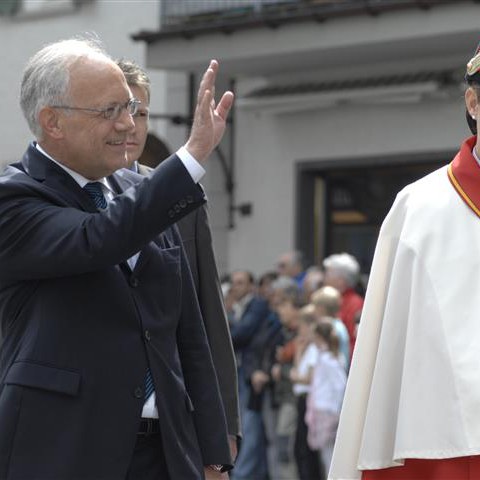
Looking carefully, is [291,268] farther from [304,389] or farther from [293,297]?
[304,389]

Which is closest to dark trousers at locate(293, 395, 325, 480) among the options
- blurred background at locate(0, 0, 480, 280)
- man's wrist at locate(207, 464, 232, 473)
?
blurred background at locate(0, 0, 480, 280)

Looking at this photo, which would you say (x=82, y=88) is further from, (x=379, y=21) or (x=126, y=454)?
(x=379, y=21)

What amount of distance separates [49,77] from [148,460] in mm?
1050

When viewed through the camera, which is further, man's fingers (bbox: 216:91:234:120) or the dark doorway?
the dark doorway

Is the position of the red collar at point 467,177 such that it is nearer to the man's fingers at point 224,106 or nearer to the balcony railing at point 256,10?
the man's fingers at point 224,106

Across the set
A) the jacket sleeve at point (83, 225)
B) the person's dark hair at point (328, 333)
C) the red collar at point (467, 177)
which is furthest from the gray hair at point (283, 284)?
the jacket sleeve at point (83, 225)

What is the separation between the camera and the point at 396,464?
150 inches

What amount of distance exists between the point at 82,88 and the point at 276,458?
8301 millimetres

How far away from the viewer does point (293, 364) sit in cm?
1121

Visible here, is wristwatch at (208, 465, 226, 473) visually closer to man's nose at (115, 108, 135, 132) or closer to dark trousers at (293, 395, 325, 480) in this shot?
man's nose at (115, 108, 135, 132)

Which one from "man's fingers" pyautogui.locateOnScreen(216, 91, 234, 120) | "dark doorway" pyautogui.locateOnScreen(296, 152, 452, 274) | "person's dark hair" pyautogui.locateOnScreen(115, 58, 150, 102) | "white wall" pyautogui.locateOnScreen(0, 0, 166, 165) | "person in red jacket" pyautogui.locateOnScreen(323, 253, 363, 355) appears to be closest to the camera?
"man's fingers" pyautogui.locateOnScreen(216, 91, 234, 120)

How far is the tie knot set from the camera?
12.6ft

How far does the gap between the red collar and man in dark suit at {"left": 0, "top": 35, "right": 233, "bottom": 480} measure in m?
0.70

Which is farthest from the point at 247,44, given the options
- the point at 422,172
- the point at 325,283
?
the point at 325,283
